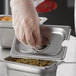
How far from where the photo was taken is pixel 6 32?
132 cm

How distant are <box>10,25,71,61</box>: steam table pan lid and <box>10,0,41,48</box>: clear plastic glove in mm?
39

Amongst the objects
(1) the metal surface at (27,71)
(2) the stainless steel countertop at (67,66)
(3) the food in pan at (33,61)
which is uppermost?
(3) the food in pan at (33,61)

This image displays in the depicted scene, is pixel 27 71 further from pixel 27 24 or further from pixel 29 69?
pixel 27 24

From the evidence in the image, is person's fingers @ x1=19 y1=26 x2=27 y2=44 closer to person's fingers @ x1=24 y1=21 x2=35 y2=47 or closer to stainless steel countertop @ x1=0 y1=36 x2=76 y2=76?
person's fingers @ x1=24 y1=21 x2=35 y2=47

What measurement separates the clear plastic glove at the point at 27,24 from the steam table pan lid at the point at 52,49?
1.5 inches

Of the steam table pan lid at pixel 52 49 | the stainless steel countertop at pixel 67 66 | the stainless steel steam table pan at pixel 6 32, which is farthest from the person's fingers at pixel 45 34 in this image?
the stainless steel steam table pan at pixel 6 32

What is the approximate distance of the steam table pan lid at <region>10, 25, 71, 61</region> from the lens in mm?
931

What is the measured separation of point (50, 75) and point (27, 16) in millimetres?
222

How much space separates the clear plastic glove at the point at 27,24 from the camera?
93 cm

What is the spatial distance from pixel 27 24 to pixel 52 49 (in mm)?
127

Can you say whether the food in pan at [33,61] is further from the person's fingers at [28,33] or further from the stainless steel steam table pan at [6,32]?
the stainless steel steam table pan at [6,32]

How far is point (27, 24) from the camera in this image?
36.4 inches

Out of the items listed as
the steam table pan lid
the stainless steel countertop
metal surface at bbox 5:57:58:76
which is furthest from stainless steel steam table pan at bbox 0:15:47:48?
metal surface at bbox 5:57:58:76

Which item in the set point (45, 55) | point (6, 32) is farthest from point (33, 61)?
point (6, 32)
